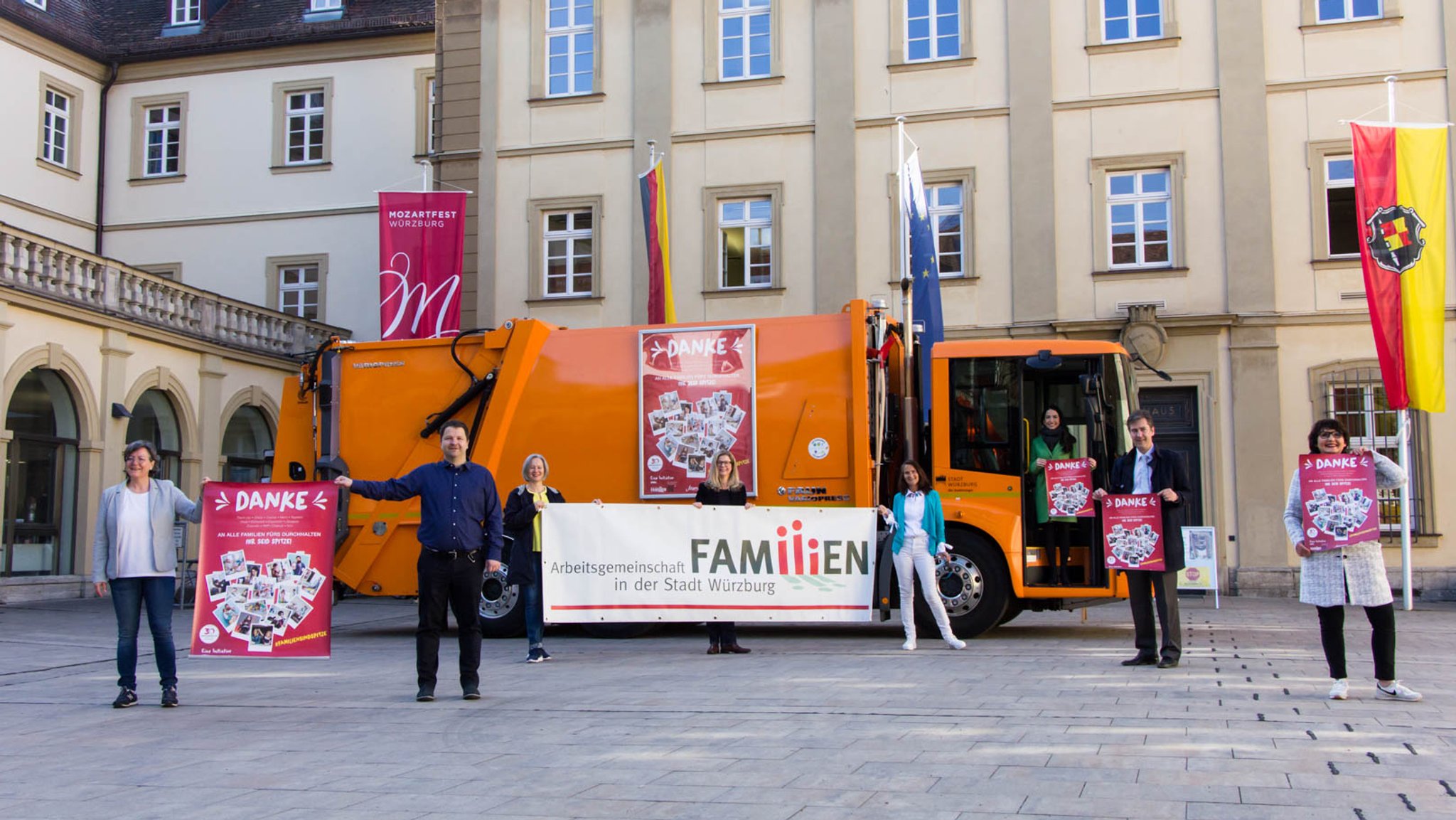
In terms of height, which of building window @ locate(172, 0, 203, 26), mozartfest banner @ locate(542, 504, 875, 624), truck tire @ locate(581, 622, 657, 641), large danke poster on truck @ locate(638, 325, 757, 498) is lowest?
truck tire @ locate(581, 622, 657, 641)

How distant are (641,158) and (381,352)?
988cm

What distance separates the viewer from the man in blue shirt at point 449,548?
8703mm

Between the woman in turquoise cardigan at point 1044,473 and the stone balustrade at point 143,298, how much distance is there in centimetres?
1390

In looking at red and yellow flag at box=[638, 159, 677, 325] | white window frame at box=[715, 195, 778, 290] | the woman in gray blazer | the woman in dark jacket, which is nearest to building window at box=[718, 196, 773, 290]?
white window frame at box=[715, 195, 778, 290]

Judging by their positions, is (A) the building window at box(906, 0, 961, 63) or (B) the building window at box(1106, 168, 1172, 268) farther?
Result: (A) the building window at box(906, 0, 961, 63)

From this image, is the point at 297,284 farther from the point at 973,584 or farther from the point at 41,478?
the point at 973,584

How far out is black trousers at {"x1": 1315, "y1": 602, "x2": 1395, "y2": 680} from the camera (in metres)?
8.09

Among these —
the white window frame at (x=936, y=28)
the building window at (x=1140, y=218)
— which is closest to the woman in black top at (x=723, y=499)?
the building window at (x=1140, y=218)

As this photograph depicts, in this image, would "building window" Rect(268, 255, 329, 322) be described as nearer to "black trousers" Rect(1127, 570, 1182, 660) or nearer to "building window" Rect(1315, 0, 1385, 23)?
"building window" Rect(1315, 0, 1385, 23)

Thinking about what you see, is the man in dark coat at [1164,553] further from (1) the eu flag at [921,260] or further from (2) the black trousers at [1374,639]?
(1) the eu flag at [921,260]

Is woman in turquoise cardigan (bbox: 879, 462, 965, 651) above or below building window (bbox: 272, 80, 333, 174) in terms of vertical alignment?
below

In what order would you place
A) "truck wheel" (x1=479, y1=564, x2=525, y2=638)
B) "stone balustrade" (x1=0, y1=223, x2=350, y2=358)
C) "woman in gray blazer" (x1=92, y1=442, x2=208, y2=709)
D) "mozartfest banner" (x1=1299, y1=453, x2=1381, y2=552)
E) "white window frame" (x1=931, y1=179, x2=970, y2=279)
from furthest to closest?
1. "white window frame" (x1=931, y1=179, x2=970, y2=279)
2. "stone balustrade" (x1=0, y1=223, x2=350, y2=358)
3. "truck wheel" (x1=479, y1=564, x2=525, y2=638)
4. "woman in gray blazer" (x1=92, y1=442, x2=208, y2=709)
5. "mozartfest banner" (x1=1299, y1=453, x2=1381, y2=552)

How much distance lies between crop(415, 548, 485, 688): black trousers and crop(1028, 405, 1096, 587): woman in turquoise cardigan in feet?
18.0

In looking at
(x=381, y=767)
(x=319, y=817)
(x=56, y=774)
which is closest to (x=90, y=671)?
(x=56, y=774)
